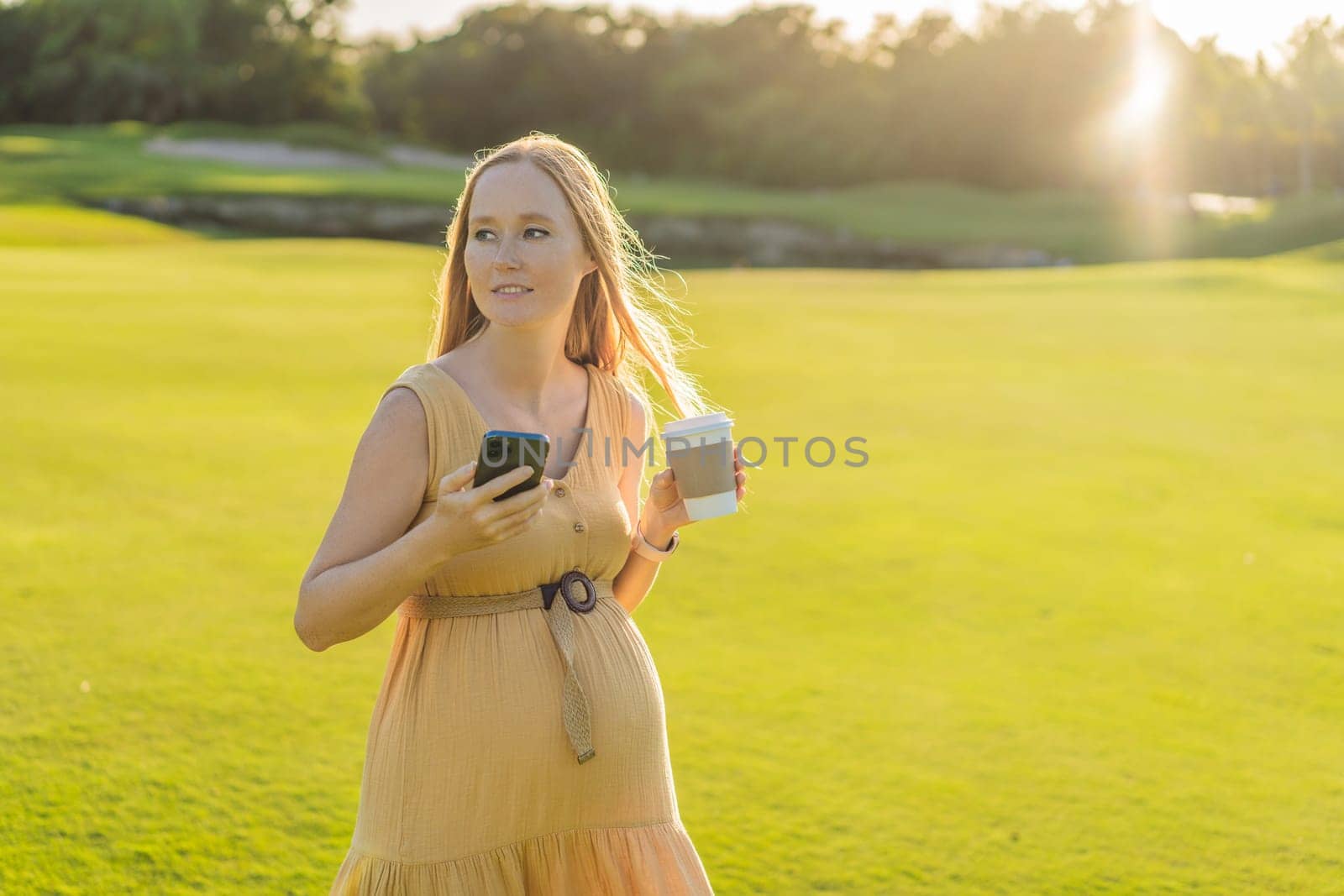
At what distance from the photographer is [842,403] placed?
375 inches

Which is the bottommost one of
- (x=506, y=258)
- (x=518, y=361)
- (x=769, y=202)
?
(x=518, y=361)

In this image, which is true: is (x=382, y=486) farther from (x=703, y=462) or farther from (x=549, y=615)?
(x=703, y=462)

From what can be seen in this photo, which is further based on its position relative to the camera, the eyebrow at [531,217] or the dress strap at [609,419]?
the dress strap at [609,419]

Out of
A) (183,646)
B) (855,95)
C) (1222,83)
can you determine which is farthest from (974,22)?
(183,646)

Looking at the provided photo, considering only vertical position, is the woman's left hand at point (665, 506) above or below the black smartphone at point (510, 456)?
below

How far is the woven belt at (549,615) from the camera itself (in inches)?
80.7

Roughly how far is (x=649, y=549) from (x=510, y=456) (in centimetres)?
66

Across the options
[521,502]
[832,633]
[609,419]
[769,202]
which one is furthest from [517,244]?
[769,202]

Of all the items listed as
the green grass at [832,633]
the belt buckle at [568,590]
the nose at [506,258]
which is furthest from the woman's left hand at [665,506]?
the green grass at [832,633]

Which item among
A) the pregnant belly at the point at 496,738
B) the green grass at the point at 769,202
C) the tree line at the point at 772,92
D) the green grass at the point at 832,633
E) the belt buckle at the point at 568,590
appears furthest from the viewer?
the tree line at the point at 772,92

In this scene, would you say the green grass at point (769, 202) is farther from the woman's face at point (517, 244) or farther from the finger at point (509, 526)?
the finger at point (509, 526)

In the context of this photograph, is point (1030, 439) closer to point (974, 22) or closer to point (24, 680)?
point (24, 680)

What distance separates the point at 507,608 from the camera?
2.06 meters

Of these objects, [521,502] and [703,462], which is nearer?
[521,502]
